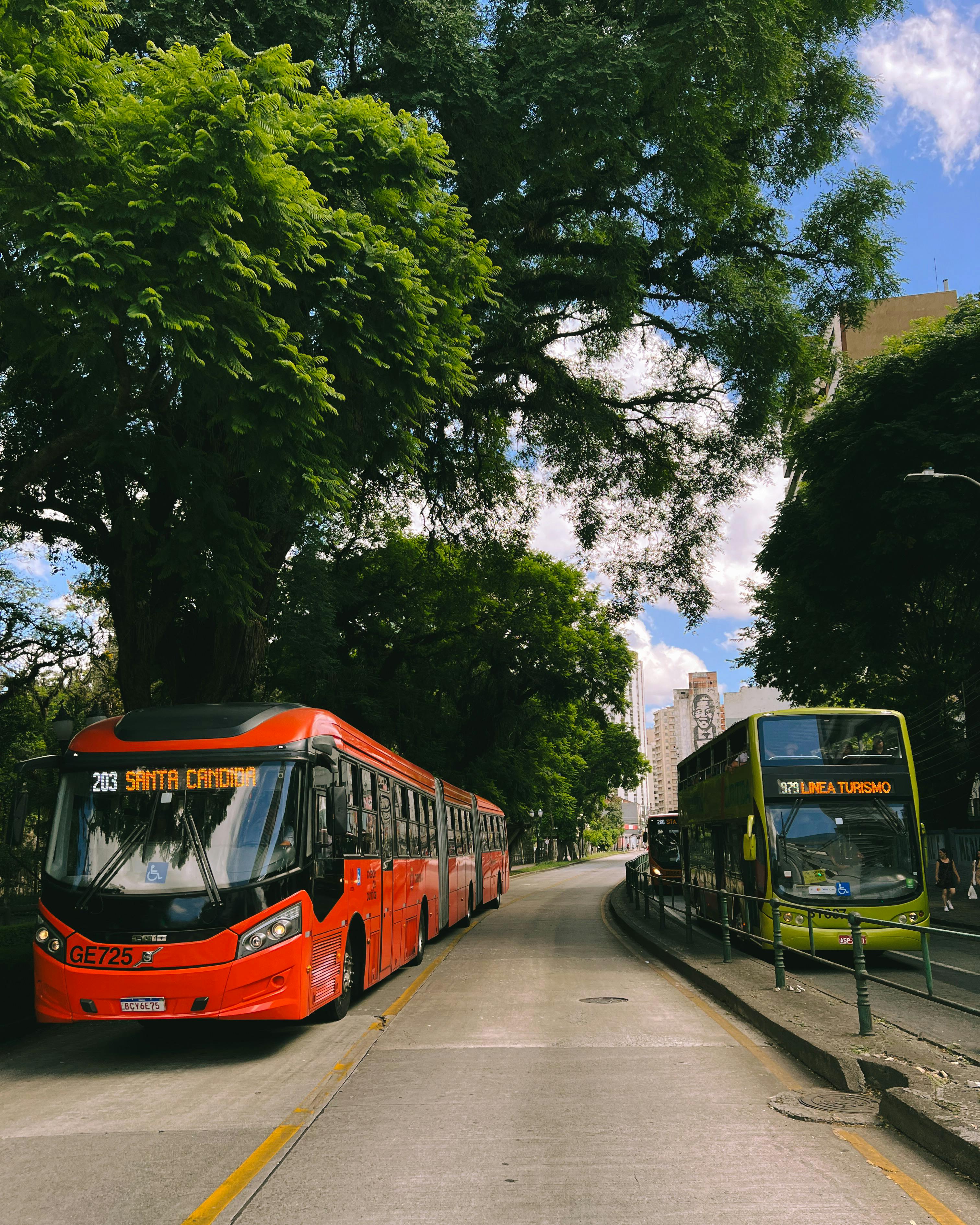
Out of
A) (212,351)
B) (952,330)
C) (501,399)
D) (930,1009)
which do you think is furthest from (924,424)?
(212,351)

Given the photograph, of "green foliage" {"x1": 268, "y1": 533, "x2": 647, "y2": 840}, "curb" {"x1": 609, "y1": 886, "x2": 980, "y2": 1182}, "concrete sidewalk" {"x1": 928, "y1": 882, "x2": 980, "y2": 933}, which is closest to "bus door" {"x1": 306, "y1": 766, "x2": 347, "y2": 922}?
"curb" {"x1": 609, "y1": 886, "x2": 980, "y2": 1182}

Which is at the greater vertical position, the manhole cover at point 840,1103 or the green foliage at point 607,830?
the green foliage at point 607,830

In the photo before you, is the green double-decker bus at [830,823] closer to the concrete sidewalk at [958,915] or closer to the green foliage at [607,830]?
the concrete sidewalk at [958,915]

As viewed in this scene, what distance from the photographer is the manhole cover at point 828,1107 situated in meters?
6.65

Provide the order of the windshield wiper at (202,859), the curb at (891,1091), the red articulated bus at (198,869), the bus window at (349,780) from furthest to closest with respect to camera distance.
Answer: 1. the bus window at (349,780)
2. the windshield wiper at (202,859)
3. the red articulated bus at (198,869)
4. the curb at (891,1091)

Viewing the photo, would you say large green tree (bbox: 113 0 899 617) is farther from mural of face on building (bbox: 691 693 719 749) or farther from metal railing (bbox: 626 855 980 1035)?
mural of face on building (bbox: 691 693 719 749)

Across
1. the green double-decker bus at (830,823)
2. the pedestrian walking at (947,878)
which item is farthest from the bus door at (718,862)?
the pedestrian walking at (947,878)

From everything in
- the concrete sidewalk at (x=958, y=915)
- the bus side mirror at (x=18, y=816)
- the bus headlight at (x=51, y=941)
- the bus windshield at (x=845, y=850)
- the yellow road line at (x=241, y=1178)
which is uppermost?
the bus side mirror at (x=18, y=816)

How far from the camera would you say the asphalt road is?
518cm

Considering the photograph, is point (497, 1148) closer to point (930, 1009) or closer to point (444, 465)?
point (930, 1009)

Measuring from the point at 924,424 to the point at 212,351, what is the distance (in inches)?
785

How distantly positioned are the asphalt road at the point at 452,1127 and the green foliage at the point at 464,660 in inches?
669

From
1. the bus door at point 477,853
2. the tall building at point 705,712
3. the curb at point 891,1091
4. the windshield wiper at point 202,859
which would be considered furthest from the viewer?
the tall building at point 705,712

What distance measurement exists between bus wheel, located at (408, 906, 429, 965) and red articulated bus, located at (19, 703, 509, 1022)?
5.30m
